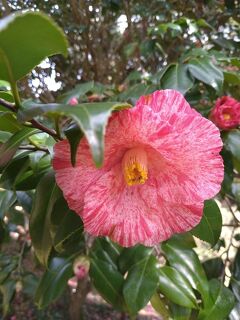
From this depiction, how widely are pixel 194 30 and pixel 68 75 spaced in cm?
57

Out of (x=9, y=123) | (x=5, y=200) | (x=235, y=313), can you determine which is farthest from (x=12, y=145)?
(x=235, y=313)

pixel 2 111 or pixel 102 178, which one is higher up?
pixel 2 111

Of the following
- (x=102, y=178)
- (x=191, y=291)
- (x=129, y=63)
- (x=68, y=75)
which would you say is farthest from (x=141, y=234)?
(x=129, y=63)

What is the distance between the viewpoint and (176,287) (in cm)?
90

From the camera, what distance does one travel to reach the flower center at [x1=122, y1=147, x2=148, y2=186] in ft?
1.84

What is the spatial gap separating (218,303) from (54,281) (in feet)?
1.51

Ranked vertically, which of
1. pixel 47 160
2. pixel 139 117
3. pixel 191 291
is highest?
pixel 139 117

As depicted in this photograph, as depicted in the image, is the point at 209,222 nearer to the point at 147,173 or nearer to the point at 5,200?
the point at 147,173

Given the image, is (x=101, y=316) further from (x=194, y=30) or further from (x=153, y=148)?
(x=153, y=148)

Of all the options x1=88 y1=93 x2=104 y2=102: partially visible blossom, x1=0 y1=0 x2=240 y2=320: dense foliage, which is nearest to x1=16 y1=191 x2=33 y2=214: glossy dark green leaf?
x1=0 y1=0 x2=240 y2=320: dense foliage

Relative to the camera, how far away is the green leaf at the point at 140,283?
0.85 metres

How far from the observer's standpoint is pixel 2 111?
54 cm

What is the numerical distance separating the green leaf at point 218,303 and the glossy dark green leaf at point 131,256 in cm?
20

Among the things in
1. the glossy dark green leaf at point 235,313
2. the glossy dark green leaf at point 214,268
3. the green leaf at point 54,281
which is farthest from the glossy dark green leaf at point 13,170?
the glossy dark green leaf at point 214,268
